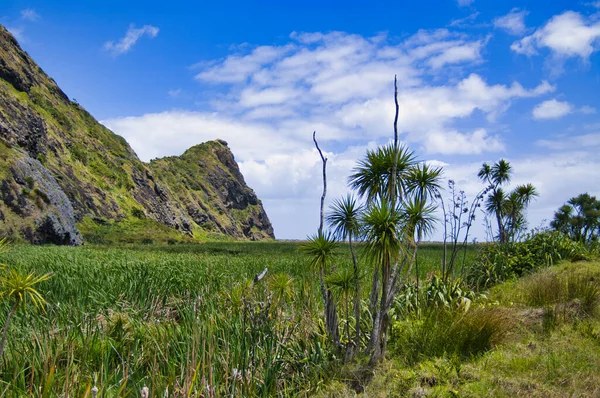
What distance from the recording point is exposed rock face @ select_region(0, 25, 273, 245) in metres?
42.0

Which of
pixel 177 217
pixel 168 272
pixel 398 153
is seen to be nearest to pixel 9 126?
pixel 177 217

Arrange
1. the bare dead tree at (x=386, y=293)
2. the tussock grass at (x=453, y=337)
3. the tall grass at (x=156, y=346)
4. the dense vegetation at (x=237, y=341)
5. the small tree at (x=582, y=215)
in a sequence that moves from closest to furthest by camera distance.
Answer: the tall grass at (x=156, y=346), the dense vegetation at (x=237, y=341), the bare dead tree at (x=386, y=293), the tussock grass at (x=453, y=337), the small tree at (x=582, y=215)

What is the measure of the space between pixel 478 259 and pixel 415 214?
12.7 meters

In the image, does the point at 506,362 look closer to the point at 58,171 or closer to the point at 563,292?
the point at 563,292

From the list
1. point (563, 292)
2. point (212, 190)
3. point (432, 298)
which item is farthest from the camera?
point (212, 190)

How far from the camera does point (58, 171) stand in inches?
2564

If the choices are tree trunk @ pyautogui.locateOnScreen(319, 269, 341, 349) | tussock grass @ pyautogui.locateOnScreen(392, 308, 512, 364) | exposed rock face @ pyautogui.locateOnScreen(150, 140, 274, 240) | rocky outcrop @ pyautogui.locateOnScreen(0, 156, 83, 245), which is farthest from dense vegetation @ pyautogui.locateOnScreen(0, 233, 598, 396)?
exposed rock face @ pyautogui.locateOnScreen(150, 140, 274, 240)

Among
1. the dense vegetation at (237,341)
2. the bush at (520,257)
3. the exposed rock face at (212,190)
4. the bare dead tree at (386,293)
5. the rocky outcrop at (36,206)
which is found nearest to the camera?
the dense vegetation at (237,341)

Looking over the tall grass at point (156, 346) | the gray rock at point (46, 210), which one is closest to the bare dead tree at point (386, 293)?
the tall grass at point (156, 346)

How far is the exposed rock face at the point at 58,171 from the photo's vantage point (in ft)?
138

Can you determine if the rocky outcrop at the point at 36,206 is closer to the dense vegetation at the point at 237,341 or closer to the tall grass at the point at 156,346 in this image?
the dense vegetation at the point at 237,341

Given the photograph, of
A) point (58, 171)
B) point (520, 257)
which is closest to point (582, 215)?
point (520, 257)

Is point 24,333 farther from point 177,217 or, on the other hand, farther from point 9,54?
point 177,217

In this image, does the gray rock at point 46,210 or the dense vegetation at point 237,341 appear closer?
the dense vegetation at point 237,341
